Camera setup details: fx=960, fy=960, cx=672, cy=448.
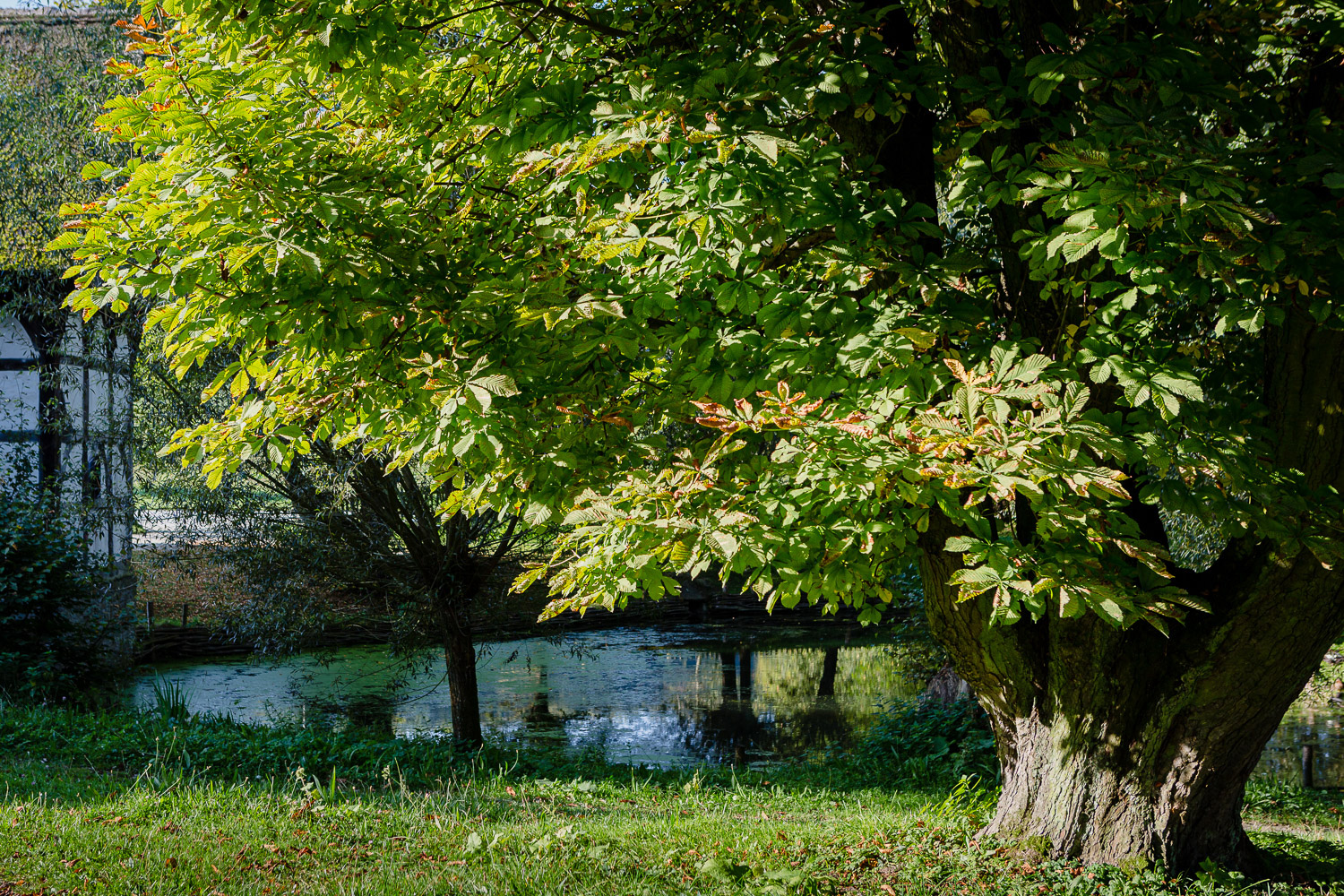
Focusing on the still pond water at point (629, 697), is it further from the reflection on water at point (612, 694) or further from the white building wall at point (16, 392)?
the white building wall at point (16, 392)

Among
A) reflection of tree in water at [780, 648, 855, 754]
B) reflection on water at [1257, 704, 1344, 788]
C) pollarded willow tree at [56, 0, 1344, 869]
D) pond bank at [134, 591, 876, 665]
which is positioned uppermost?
pollarded willow tree at [56, 0, 1344, 869]

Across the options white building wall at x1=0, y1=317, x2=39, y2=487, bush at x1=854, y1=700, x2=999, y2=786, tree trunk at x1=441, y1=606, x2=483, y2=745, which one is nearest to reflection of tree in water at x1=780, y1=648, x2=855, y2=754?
bush at x1=854, y1=700, x2=999, y2=786

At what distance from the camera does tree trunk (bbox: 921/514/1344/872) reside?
14.2 ft

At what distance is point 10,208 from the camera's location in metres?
10.8

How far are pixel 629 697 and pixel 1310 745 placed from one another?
9362 mm

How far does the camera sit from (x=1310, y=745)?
40.9ft

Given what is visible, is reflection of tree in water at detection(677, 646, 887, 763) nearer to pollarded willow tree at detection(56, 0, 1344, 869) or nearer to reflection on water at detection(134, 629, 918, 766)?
reflection on water at detection(134, 629, 918, 766)

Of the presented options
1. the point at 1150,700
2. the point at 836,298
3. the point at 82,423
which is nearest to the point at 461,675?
the point at 82,423

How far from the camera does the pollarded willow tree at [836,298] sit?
3215 millimetres

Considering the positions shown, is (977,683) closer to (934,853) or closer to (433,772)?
(934,853)

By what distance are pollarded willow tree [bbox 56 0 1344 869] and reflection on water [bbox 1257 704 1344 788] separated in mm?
8060

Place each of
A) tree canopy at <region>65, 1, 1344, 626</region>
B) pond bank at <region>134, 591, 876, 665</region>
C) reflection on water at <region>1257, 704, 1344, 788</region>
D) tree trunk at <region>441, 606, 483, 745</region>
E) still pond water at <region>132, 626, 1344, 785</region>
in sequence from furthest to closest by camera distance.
Result: still pond water at <region>132, 626, 1344, 785</region>
reflection on water at <region>1257, 704, 1344, 788</region>
pond bank at <region>134, 591, 876, 665</region>
tree trunk at <region>441, 606, 483, 745</region>
tree canopy at <region>65, 1, 1344, 626</region>

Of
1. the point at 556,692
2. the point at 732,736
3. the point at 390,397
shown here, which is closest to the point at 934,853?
the point at 390,397

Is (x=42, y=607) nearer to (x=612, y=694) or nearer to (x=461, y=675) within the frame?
(x=461, y=675)
